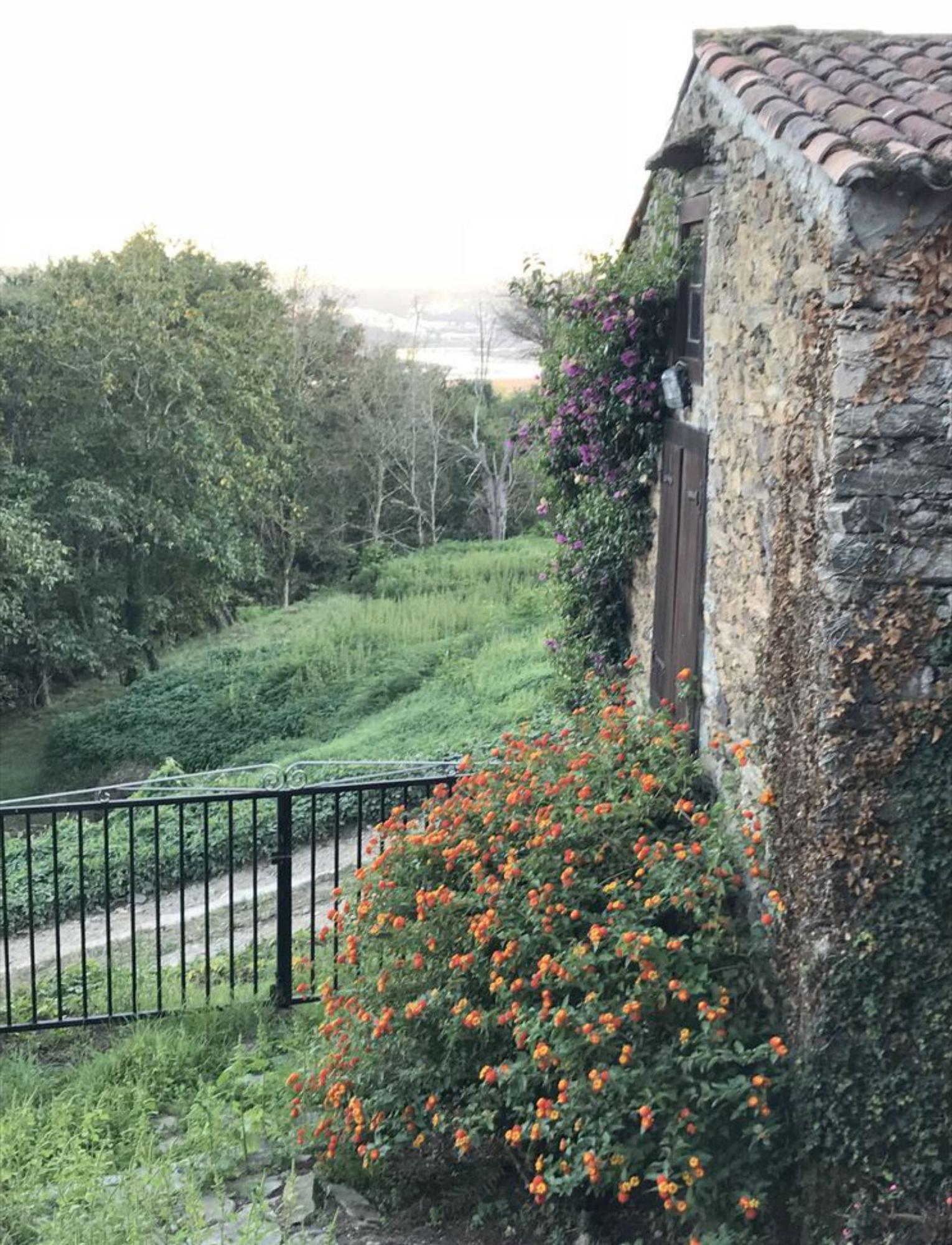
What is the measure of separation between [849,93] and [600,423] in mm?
2767

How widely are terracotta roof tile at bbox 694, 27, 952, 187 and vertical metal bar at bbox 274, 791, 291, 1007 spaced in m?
3.80

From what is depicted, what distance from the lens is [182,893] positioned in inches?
237

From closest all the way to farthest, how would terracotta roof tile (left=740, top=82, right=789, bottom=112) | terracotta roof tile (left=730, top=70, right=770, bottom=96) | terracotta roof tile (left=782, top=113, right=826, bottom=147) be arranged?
1. terracotta roof tile (left=782, top=113, right=826, bottom=147)
2. terracotta roof tile (left=740, top=82, right=789, bottom=112)
3. terracotta roof tile (left=730, top=70, right=770, bottom=96)

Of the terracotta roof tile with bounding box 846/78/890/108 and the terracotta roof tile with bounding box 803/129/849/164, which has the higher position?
the terracotta roof tile with bounding box 846/78/890/108

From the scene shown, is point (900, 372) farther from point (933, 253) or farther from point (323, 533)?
point (323, 533)

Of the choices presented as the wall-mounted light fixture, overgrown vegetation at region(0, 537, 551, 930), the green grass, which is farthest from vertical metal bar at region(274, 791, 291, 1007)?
overgrown vegetation at region(0, 537, 551, 930)

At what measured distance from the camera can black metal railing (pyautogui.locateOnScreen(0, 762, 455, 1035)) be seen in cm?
588

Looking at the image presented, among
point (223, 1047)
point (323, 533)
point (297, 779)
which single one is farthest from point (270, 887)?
point (323, 533)

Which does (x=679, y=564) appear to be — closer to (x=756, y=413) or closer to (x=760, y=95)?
(x=756, y=413)

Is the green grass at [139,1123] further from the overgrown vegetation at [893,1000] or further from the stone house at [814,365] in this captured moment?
the stone house at [814,365]

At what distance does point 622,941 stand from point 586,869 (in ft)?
1.74

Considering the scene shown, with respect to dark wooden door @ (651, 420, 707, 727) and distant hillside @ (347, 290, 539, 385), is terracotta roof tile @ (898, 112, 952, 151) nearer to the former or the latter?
dark wooden door @ (651, 420, 707, 727)

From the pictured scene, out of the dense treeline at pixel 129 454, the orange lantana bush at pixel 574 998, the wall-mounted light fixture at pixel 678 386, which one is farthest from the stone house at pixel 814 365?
the dense treeline at pixel 129 454

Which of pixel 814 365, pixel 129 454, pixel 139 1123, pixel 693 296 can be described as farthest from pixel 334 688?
pixel 814 365
